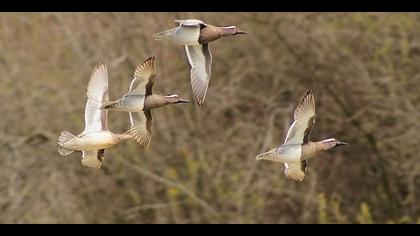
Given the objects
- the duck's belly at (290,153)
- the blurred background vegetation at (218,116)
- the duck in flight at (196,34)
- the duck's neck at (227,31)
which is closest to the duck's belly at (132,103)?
the duck in flight at (196,34)

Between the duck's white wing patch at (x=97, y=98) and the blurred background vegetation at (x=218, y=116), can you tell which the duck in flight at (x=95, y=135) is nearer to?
the duck's white wing patch at (x=97, y=98)

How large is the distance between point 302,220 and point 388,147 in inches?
20.9

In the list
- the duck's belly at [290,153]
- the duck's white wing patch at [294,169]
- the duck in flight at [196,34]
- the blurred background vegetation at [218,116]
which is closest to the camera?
the duck in flight at [196,34]

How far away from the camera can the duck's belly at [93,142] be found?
2.98 meters

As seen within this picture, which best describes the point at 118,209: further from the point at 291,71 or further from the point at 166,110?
the point at 291,71

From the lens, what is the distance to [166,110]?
5777 millimetres

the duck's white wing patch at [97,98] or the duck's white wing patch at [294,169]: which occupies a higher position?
the duck's white wing patch at [97,98]

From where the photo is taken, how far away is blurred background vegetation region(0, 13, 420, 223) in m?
5.73

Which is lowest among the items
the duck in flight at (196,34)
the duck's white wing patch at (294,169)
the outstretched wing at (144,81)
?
the duck's white wing patch at (294,169)

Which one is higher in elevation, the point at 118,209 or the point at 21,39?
the point at 21,39

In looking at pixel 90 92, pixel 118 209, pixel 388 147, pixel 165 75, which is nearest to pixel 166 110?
pixel 165 75

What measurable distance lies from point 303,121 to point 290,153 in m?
0.08

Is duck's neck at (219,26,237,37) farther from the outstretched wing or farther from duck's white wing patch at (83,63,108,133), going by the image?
duck's white wing patch at (83,63,108,133)
